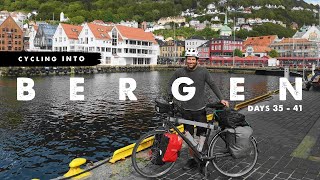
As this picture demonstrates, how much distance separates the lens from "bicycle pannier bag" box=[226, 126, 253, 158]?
5934mm

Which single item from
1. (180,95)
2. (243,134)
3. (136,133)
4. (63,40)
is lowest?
(136,133)

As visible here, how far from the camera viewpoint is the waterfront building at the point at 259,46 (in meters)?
119

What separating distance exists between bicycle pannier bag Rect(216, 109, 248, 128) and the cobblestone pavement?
1.24 metres

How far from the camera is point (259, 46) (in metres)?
123

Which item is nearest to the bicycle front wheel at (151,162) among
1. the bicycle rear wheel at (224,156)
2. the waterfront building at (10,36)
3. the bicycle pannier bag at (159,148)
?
the bicycle pannier bag at (159,148)

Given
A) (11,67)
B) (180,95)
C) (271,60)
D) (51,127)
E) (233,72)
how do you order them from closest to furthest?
(180,95) → (51,127) → (11,67) → (233,72) → (271,60)

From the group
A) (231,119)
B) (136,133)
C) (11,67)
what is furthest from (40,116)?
(11,67)

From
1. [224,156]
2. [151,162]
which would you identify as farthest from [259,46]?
[151,162]

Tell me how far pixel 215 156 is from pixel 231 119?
0.88 m

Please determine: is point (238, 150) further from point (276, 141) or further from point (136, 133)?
point (136, 133)

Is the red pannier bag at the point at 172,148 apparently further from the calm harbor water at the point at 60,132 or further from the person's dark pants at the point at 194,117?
the calm harbor water at the point at 60,132

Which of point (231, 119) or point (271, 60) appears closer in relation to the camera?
point (231, 119)

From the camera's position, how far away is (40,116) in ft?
64.7

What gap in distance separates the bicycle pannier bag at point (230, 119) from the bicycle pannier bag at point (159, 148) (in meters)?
1.19
